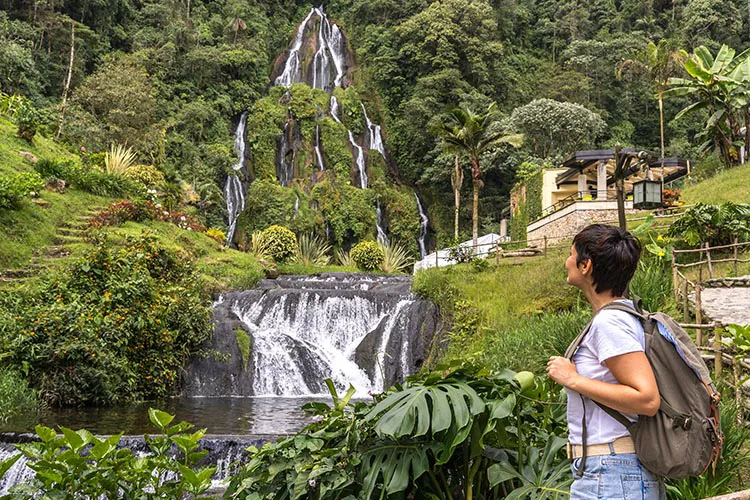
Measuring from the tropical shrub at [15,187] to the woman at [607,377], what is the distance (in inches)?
612

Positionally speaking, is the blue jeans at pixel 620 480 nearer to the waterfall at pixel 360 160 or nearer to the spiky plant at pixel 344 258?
the spiky plant at pixel 344 258

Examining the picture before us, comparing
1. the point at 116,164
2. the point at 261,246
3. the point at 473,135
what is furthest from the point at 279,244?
the point at 473,135

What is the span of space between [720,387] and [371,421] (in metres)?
4.20

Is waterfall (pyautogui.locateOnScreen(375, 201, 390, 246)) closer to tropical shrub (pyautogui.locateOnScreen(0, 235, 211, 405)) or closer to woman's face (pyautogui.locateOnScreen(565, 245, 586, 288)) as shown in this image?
tropical shrub (pyautogui.locateOnScreen(0, 235, 211, 405))

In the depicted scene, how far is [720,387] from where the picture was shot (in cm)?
579

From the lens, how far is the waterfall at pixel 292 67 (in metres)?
38.1

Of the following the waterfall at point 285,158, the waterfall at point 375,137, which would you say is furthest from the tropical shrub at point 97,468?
the waterfall at point 375,137

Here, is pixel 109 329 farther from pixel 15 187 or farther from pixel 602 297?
pixel 602 297

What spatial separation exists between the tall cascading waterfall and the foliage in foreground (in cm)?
864

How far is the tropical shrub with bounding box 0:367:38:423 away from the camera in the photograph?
9.43 metres

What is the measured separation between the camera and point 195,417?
9727 millimetres

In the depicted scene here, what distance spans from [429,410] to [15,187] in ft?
49.3

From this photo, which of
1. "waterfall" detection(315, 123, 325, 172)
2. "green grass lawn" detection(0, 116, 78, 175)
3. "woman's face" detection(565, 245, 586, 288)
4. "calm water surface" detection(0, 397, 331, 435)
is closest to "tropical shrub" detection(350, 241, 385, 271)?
"waterfall" detection(315, 123, 325, 172)

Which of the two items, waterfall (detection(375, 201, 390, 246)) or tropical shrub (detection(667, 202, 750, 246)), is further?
waterfall (detection(375, 201, 390, 246))
